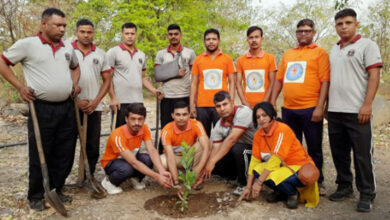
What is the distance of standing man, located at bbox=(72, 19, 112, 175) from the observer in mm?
3906

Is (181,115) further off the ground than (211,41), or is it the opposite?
(211,41)

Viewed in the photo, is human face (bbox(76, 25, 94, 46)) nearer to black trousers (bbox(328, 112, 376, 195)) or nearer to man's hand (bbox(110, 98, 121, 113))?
man's hand (bbox(110, 98, 121, 113))

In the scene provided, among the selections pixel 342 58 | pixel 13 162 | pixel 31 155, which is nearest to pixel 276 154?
pixel 342 58

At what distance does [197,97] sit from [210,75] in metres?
0.40

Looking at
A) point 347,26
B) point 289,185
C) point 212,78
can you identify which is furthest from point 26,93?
point 347,26

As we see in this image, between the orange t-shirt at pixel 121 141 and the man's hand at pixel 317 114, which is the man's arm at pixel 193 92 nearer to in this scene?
the orange t-shirt at pixel 121 141

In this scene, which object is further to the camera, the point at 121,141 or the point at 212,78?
the point at 212,78

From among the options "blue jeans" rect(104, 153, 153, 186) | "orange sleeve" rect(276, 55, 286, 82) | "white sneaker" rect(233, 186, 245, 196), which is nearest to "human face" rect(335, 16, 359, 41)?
"orange sleeve" rect(276, 55, 286, 82)

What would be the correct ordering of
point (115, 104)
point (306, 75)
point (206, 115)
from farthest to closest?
point (206, 115) → point (115, 104) → point (306, 75)

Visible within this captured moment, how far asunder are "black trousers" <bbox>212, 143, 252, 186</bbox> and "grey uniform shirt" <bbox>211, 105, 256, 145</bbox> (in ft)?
0.45

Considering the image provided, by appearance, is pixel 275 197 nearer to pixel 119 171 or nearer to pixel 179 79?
pixel 119 171

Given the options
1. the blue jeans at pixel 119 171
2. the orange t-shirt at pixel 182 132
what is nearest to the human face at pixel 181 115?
the orange t-shirt at pixel 182 132

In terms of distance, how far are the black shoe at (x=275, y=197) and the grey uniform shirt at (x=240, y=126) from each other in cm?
74

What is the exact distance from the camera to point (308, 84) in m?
3.65
